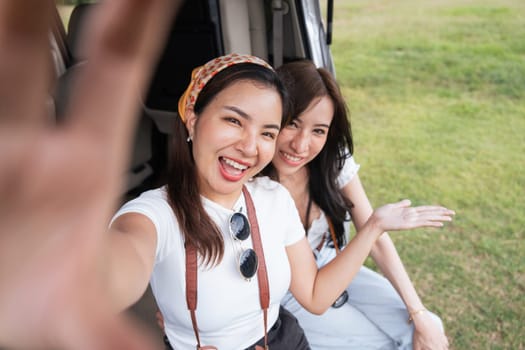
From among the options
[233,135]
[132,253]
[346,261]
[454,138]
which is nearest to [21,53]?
[132,253]

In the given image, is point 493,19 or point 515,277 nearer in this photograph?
point 515,277

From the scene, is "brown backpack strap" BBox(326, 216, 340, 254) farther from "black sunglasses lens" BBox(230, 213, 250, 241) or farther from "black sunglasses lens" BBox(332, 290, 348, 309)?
"black sunglasses lens" BBox(230, 213, 250, 241)

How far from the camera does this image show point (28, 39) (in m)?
0.25

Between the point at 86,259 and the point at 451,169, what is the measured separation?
16.4ft

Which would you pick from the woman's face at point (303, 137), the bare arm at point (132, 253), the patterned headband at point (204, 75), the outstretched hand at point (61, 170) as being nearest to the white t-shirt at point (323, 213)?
the woman's face at point (303, 137)

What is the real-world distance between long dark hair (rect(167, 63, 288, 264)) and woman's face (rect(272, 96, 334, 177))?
294mm

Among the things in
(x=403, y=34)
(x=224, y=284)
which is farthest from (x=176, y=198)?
(x=403, y=34)

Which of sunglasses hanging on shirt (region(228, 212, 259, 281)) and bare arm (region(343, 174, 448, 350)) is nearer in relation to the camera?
sunglasses hanging on shirt (region(228, 212, 259, 281))

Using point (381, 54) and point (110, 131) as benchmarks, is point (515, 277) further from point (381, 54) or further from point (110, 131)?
point (381, 54)

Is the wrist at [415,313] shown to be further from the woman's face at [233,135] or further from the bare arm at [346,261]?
the woman's face at [233,135]

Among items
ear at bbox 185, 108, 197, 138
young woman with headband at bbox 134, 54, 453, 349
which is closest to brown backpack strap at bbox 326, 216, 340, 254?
young woman with headband at bbox 134, 54, 453, 349

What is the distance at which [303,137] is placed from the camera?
6.01 feet

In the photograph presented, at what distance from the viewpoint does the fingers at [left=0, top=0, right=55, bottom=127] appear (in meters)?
0.24

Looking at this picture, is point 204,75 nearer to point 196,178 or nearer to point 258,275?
point 196,178
